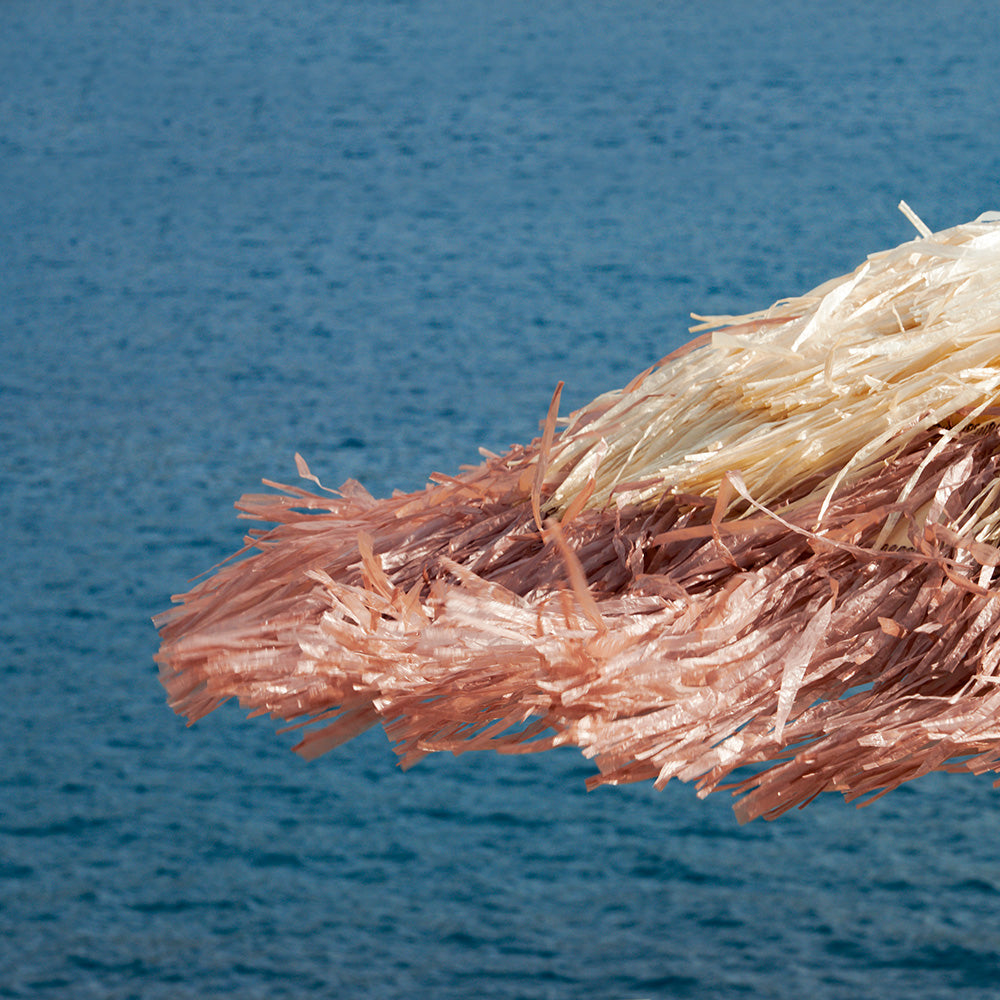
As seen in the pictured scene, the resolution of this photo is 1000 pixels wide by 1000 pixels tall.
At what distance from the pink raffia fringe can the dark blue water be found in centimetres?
144

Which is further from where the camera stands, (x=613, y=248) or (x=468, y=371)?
(x=613, y=248)

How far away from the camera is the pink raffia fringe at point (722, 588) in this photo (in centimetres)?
35

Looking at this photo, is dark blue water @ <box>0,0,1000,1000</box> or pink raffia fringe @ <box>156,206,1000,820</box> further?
dark blue water @ <box>0,0,1000,1000</box>

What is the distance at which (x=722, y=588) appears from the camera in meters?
0.38

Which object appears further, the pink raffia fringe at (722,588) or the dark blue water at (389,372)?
the dark blue water at (389,372)

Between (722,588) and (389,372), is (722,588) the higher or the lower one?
the higher one

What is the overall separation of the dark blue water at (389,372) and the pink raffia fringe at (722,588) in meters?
1.44

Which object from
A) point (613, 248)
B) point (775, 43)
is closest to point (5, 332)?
point (613, 248)

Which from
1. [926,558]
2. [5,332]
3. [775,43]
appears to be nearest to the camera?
[926,558]

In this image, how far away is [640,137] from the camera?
344 cm

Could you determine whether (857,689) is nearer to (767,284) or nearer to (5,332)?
(767,284)

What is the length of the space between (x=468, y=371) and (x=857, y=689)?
2.46m

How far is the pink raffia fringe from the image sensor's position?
1.15 ft

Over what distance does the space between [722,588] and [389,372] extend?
2505mm
